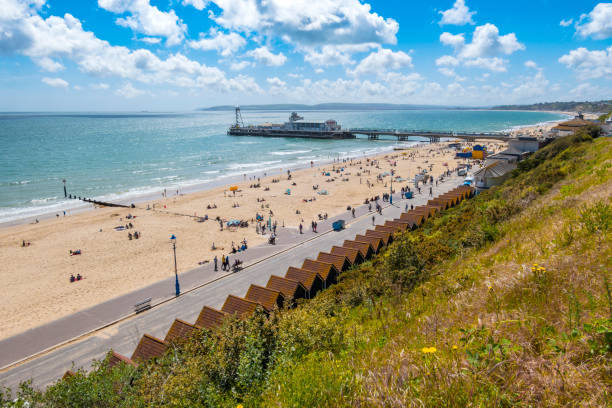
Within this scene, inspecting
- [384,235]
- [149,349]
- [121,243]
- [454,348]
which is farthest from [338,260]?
[121,243]

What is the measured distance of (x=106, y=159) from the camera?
83500 millimetres

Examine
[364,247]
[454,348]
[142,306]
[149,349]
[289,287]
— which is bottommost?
[142,306]

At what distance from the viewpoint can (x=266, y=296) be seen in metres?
15.3

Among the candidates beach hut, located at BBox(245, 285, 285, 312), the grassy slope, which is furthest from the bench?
the grassy slope

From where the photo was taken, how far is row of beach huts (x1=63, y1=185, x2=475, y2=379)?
12.5 meters

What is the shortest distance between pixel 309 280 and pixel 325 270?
148 centimetres

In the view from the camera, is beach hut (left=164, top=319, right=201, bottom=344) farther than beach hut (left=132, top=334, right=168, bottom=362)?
Yes

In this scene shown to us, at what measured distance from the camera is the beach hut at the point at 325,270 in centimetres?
1828

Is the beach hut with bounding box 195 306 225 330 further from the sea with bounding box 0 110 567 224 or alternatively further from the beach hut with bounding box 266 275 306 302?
the sea with bounding box 0 110 567 224

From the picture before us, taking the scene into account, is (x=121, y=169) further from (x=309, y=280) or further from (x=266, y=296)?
(x=266, y=296)

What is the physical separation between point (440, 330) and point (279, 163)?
78198 mm

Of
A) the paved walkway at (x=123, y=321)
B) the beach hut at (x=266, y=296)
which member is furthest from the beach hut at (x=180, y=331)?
the paved walkway at (x=123, y=321)

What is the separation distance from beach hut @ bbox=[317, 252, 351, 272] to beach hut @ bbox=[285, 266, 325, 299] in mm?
1927

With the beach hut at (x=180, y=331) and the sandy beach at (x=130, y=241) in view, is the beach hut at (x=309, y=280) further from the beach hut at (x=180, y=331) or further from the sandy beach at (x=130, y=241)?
the sandy beach at (x=130, y=241)
